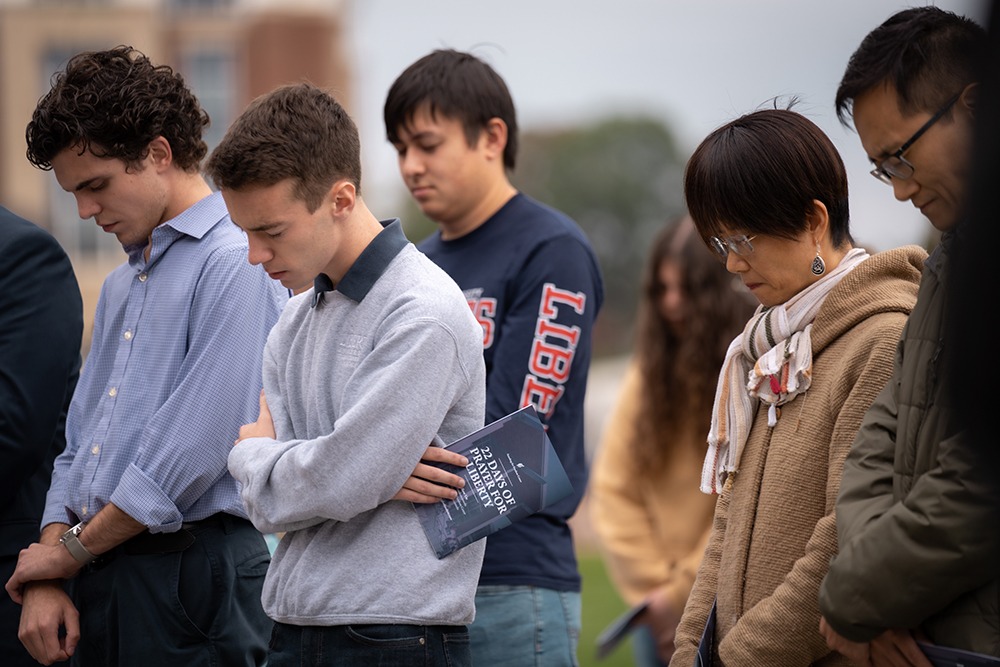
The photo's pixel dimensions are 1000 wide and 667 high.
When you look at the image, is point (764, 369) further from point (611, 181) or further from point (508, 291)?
point (611, 181)

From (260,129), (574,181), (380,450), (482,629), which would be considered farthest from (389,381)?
(574,181)

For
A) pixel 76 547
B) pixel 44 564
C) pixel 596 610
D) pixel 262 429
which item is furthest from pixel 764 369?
pixel 596 610

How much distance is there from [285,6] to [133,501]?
31441 millimetres

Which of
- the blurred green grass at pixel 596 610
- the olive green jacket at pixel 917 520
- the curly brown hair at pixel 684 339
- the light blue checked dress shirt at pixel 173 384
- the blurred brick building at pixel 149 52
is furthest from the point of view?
the blurred brick building at pixel 149 52

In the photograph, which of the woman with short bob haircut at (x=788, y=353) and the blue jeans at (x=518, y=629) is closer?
the woman with short bob haircut at (x=788, y=353)

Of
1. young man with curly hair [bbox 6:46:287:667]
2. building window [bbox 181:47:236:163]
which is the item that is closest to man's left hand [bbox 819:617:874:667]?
young man with curly hair [bbox 6:46:287:667]

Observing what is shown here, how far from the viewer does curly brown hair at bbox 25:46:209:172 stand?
299 centimetres

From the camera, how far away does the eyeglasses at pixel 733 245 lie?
2.39m

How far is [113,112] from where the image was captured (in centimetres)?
300

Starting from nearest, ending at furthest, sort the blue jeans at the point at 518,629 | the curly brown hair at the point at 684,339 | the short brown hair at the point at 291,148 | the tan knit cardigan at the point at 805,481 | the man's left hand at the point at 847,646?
the man's left hand at the point at 847,646
the tan knit cardigan at the point at 805,481
the short brown hair at the point at 291,148
the blue jeans at the point at 518,629
the curly brown hair at the point at 684,339

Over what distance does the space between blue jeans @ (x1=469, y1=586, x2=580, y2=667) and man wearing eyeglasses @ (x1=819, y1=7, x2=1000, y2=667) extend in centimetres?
120

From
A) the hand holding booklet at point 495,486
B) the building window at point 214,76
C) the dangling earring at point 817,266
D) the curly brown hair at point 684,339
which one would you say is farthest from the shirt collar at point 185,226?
the building window at point 214,76

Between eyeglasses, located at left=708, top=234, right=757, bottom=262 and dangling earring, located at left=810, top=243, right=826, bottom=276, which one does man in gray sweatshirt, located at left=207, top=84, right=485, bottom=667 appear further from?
dangling earring, located at left=810, top=243, right=826, bottom=276

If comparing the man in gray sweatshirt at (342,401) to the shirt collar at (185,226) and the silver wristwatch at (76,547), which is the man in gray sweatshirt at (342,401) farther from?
the silver wristwatch at (76,547)
